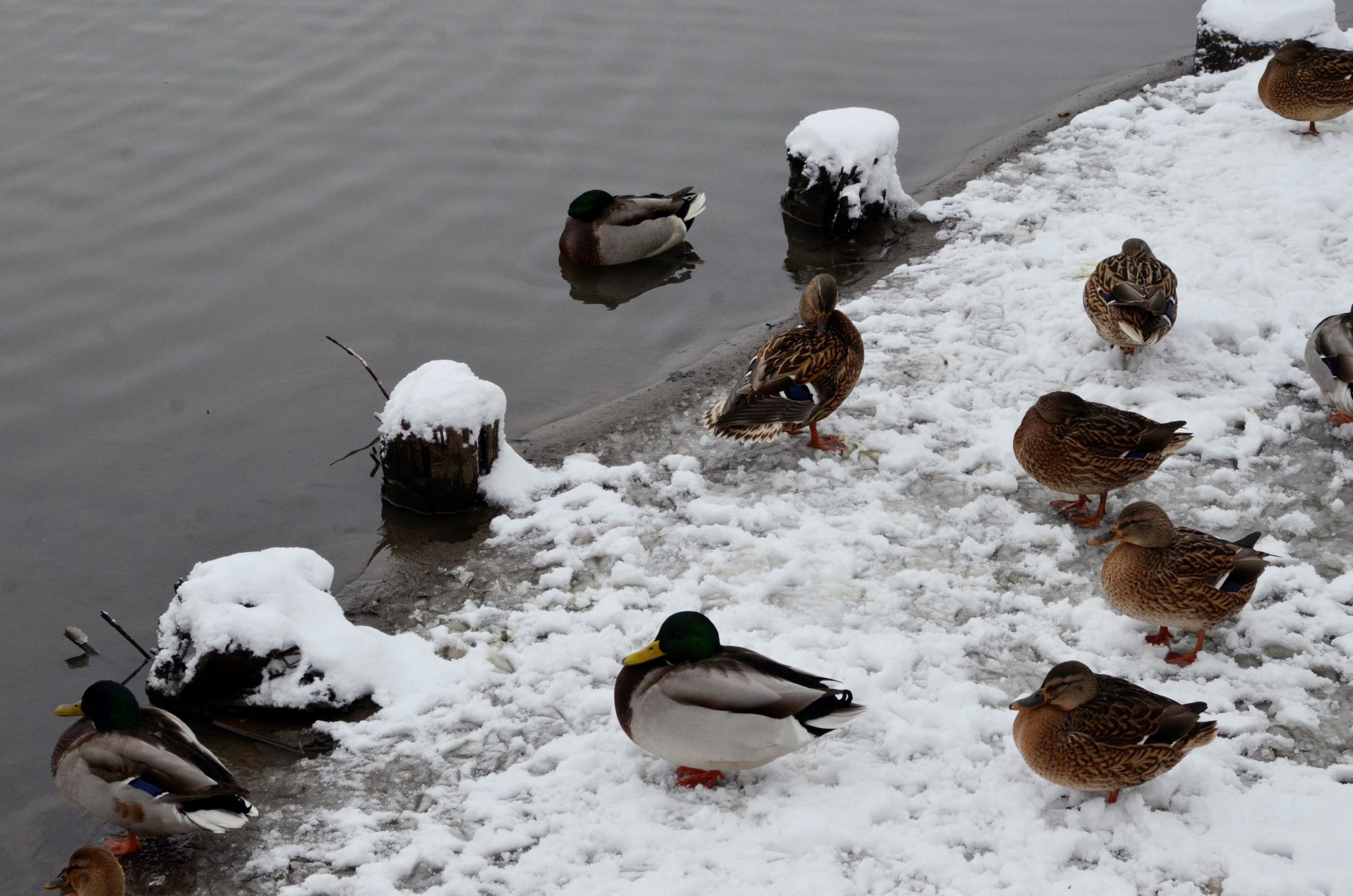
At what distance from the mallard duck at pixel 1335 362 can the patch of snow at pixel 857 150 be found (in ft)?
11.7

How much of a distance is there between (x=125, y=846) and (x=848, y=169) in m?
6.39

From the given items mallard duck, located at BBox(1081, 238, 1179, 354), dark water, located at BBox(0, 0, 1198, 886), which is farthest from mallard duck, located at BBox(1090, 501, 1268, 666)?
dark water, located at BBox(0, 0, 1198, 886)

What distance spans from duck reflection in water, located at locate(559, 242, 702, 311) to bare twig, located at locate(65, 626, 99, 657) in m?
4.17

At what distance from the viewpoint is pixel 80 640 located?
530 cm

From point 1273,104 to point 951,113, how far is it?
2.97 meters

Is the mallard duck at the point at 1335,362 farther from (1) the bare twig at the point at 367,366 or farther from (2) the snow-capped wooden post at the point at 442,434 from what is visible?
(1) the bare twig at the point at 367,366

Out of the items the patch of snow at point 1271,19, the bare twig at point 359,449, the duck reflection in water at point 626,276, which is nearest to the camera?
the bare twig at point 359,449

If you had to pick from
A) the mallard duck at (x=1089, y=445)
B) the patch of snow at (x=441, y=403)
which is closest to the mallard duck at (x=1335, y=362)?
the mallard duck at (x=1089, y=445)

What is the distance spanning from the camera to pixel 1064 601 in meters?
4.80

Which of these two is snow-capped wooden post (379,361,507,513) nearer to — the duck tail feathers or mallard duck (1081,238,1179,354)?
mallard duck (1081,238,1179,354)

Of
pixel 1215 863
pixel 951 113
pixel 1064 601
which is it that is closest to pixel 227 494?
pixel 1064 601

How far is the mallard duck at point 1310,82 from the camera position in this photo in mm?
7879

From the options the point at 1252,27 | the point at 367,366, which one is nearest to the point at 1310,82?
the point at 1252,27

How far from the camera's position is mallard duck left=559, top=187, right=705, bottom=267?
340 inches
